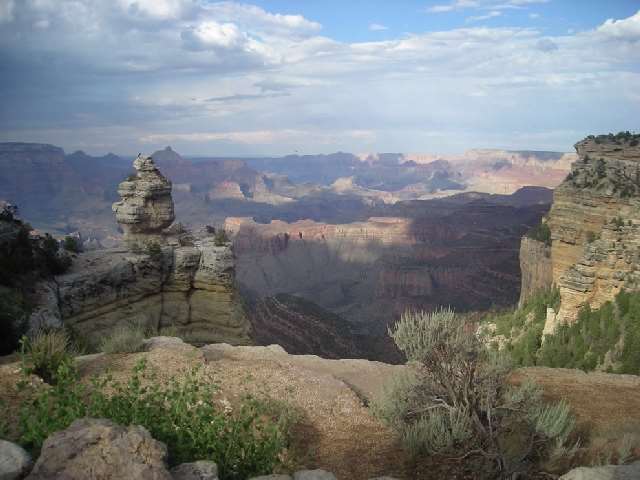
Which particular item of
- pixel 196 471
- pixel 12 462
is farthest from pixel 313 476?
pixel 12 462

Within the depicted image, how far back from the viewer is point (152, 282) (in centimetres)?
2028

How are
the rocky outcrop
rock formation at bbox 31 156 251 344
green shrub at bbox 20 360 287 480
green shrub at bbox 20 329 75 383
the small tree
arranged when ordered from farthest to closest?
the rocky outcrop, rock formation at bbox 31 156 251 344, green shrub at bbox 20 329 75 383, the small tree, green shrub at bbox 20 360 287 480

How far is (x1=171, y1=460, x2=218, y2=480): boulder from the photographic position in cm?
524

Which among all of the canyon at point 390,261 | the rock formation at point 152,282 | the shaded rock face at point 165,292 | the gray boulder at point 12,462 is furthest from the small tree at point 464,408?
the canyon at point 390,261

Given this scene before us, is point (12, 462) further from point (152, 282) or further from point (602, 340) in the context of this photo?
point (602, 340)

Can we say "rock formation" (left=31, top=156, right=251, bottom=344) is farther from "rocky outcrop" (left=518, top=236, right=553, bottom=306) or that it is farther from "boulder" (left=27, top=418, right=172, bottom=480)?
"rocky outcrop" (left=518, top=236, right=553, bottom=306)

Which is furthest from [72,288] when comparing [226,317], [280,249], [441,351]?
[280,249]

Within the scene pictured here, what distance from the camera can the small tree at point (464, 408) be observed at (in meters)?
7.55

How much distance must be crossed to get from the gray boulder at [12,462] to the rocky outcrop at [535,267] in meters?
37.1

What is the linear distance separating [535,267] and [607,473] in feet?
123

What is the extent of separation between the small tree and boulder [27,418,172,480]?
4316mm

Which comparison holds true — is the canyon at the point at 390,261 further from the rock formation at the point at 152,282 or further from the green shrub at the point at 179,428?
the green shrub at the point at 179,428

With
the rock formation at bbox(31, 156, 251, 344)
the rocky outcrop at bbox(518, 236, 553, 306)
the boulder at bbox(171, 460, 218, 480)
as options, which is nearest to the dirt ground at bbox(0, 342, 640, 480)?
the boulder at bbox(171, 460, 218, 480)

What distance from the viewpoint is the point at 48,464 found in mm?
4727
